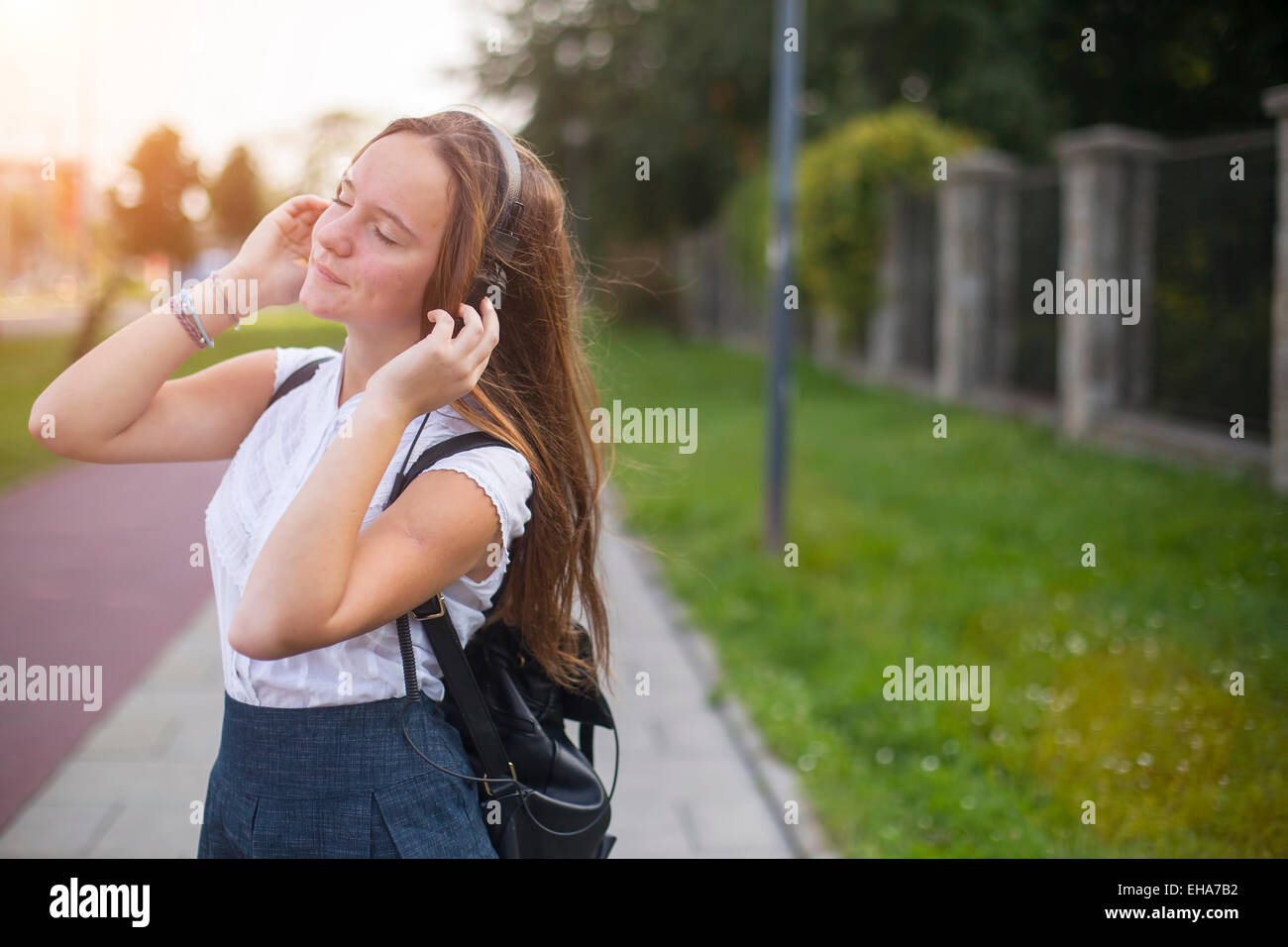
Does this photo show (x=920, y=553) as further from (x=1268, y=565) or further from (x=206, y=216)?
(x=206, y=216)

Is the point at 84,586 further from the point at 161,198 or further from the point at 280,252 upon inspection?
the point at 280,252

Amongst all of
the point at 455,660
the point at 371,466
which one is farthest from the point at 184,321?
the point at 455,660

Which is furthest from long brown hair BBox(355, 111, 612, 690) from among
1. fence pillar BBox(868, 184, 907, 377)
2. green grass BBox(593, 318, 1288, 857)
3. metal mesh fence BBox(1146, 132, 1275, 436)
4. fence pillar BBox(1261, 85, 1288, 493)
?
fence pillar BBox(868, 184, 907, 377)

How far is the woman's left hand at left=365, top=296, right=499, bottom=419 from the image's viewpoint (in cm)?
151

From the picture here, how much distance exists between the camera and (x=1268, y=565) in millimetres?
5609

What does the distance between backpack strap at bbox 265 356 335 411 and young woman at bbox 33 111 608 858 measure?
3 centimetres

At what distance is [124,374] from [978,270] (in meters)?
12.8

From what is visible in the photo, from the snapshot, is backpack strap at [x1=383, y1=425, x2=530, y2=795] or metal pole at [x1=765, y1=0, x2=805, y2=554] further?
metal pole at [x1=765, y1=0, x2=805, y2=554]

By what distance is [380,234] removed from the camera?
1669mm

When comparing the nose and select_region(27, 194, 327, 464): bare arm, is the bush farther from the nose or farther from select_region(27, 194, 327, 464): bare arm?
the nose

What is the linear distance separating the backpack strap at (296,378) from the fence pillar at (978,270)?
12.2 metres

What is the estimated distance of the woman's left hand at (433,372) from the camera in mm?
1510

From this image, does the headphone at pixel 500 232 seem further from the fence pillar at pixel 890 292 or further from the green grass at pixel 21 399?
the fence pillar at pixel 890 292

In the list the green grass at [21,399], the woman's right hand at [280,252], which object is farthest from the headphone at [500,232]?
the green grass at [21,399]
